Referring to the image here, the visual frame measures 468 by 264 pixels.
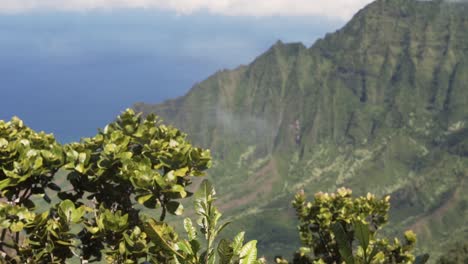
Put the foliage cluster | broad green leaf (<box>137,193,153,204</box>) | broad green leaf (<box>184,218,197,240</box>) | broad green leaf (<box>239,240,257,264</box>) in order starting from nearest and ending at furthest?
broad green leaf (<box>184,218,197,240</box>), broad green leaf (<box>239,240,257,264</box>), the foliage cluster, broad green leaf (<box>137,193,153,204</box>)

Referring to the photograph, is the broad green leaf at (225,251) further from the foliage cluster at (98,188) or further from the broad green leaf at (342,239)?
the foliage cluster at (98,188)

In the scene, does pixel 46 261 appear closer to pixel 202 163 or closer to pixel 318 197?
pixel 202 163

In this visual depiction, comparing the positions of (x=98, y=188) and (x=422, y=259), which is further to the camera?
(x=98, y=188)

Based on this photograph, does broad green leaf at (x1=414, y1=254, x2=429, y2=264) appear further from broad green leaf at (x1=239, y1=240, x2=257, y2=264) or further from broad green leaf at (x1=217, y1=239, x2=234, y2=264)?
broad green leaf at (x1=217, y1=239, x2=234, y2=264)

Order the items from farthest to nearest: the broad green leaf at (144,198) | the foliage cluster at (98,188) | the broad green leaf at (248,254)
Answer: the broad green leaf at (144,198) → the foliage cluster at (98,188) → the broad green leaf at (248,254)

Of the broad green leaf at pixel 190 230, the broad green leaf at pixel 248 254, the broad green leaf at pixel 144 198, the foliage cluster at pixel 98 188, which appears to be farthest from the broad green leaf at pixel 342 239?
the broad green leaf at pixel 144 198

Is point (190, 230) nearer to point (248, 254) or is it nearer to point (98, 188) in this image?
point (248, 254)

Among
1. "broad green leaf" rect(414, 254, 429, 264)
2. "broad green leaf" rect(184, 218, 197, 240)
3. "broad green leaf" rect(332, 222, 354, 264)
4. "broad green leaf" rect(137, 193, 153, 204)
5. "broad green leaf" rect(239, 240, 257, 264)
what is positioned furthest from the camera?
"broad green leaf" rect(137, 193, 153, 204)

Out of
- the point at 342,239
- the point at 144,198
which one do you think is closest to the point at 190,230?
the point at 342,239

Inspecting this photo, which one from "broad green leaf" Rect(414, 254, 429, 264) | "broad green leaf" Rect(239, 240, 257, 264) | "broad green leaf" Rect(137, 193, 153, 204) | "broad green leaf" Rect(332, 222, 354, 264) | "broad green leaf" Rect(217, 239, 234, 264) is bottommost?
"broad green leaf" Rect(137, 193, 153, 204)

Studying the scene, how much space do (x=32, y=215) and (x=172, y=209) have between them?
3093 millimetres

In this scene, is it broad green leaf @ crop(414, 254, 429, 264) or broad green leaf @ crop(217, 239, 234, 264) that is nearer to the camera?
broad green leaf @ crop(414, 254, 429, 264)

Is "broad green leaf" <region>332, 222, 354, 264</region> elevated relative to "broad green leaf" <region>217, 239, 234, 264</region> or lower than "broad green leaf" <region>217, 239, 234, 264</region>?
elevated

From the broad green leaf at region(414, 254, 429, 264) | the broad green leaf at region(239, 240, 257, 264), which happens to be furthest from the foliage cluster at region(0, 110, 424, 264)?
the broad green leaf at region(414, 254, 429, 264)
